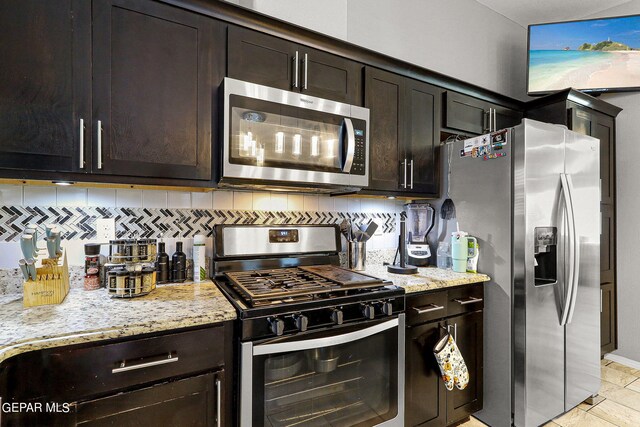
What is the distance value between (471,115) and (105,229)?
A: 2.53 metres

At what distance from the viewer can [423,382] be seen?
171cm

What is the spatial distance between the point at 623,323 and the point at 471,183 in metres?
2.31

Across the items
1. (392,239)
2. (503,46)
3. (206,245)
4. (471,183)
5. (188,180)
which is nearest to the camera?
(188,180)

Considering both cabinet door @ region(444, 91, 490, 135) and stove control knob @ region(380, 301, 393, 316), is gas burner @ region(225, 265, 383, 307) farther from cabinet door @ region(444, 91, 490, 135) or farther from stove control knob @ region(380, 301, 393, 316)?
cabinet door @ region(444, 91, 490, 135)

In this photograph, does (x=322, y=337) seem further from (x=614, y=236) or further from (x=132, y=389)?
(x=614, y=236)

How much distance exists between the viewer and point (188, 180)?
1464mm

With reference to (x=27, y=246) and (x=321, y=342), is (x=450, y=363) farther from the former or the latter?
(x=27, y=246)

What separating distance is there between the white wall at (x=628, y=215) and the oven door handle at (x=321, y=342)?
9.11 ft

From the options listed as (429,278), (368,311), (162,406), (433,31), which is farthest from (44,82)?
Answer: (433,31)

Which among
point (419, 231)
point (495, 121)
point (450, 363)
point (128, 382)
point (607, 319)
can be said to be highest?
point (495, 121)

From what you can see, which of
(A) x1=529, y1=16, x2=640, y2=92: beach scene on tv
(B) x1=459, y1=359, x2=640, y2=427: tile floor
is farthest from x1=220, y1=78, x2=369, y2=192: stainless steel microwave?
(A) x1=529, y1=16, x2=640, y2=92: beach scene on tv

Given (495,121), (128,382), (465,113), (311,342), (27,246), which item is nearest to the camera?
(128,382)

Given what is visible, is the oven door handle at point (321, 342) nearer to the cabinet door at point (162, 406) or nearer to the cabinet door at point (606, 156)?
the cabinet door at point (162, 406)

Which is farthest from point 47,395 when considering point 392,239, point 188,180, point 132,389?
point 392,239
